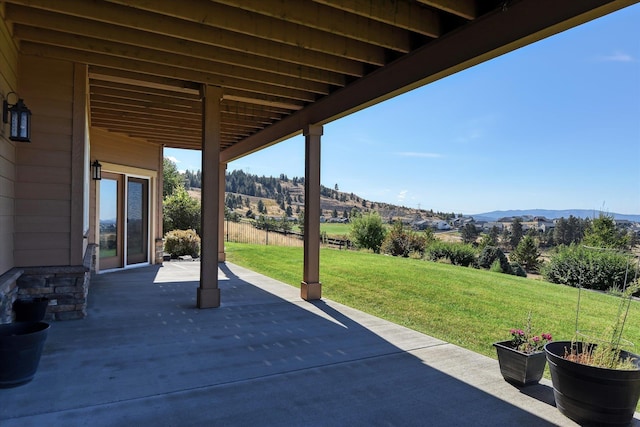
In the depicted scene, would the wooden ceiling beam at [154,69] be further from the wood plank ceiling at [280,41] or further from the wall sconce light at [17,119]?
the wall sconce light at [17,119]

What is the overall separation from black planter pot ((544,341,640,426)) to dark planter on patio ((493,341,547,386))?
1.33 ft

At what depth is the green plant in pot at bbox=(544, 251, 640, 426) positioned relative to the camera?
240 centimetres

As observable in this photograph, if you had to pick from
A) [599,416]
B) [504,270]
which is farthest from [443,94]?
[599,416]

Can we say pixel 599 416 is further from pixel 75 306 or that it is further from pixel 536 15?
pixel 75 306

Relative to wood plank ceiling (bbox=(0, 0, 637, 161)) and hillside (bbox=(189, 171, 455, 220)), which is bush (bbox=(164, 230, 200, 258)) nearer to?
wood plank ceiling (bbox=(0, 0, 637, 161))

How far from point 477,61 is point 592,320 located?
4.37 meters

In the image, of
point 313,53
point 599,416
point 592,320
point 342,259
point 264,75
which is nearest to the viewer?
point 599,416

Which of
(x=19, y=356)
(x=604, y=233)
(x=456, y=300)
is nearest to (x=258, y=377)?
(x=19, y=356)

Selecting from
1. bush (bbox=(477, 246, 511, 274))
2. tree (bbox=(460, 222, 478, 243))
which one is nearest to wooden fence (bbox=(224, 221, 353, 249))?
tree (bbox=(460, 222, 478, 243))

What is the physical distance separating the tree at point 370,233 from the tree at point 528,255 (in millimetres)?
5182

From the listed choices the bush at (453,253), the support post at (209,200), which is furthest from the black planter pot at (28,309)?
the bush at (453,253)

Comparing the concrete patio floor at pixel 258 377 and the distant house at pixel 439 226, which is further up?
the distant house at pixel 439 226

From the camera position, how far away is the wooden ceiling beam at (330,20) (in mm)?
3385

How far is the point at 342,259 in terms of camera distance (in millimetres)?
11492
